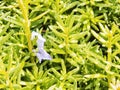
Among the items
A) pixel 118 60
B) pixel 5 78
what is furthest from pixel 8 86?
pixel 118 60

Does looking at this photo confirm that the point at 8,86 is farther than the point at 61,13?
No

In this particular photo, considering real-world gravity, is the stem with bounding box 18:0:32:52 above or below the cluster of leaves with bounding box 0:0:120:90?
above

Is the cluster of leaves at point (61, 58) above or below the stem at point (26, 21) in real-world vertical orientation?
below

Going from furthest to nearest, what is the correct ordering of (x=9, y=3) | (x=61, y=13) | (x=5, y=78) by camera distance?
1. (x=9, y=3)
2. (x=61, y=13)
3. (x=5, y=78)

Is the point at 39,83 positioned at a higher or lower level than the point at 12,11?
lower

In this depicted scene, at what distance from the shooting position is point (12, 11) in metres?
1.93

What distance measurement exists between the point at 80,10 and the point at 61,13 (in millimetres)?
103

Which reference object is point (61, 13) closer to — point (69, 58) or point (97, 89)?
point (69, 58)

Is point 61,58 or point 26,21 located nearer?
point 26,21

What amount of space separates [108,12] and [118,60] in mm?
440

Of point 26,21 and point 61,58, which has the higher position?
point 26,21

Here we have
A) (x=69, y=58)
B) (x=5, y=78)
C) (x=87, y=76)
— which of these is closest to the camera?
(x=5, y=78)

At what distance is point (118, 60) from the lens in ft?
5.25

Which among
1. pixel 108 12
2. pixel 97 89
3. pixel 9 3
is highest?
pixel 9 3
